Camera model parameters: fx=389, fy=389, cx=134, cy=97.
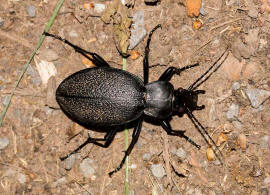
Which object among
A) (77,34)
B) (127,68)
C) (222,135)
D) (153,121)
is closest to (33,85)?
(77,34)

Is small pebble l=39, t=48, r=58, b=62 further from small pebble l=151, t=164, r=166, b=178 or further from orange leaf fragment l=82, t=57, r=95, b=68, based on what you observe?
small pebble l=151, t=164, r=166, b=178

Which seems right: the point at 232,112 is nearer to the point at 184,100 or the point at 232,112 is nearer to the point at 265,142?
the point at 265,142

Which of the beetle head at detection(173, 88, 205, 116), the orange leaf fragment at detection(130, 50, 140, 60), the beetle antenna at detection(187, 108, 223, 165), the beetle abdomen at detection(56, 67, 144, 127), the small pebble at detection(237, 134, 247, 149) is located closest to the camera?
the beetle abdomen at detection(56, 67, 144, 127)

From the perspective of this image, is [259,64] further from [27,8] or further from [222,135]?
[27,8]

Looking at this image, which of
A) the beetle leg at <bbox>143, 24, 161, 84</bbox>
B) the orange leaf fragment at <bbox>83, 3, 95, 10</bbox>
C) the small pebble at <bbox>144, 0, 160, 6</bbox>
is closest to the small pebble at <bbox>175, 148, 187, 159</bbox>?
the beetle leg at <bbox>143, 24, 161, 84</bbox>

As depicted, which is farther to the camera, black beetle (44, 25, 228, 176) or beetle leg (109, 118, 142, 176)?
beetle leg (109, 118, 142, 176)

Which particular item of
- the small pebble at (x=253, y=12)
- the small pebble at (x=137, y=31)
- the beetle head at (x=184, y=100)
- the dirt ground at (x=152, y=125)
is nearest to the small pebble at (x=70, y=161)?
the dirt ground at (x=152, y=125)
